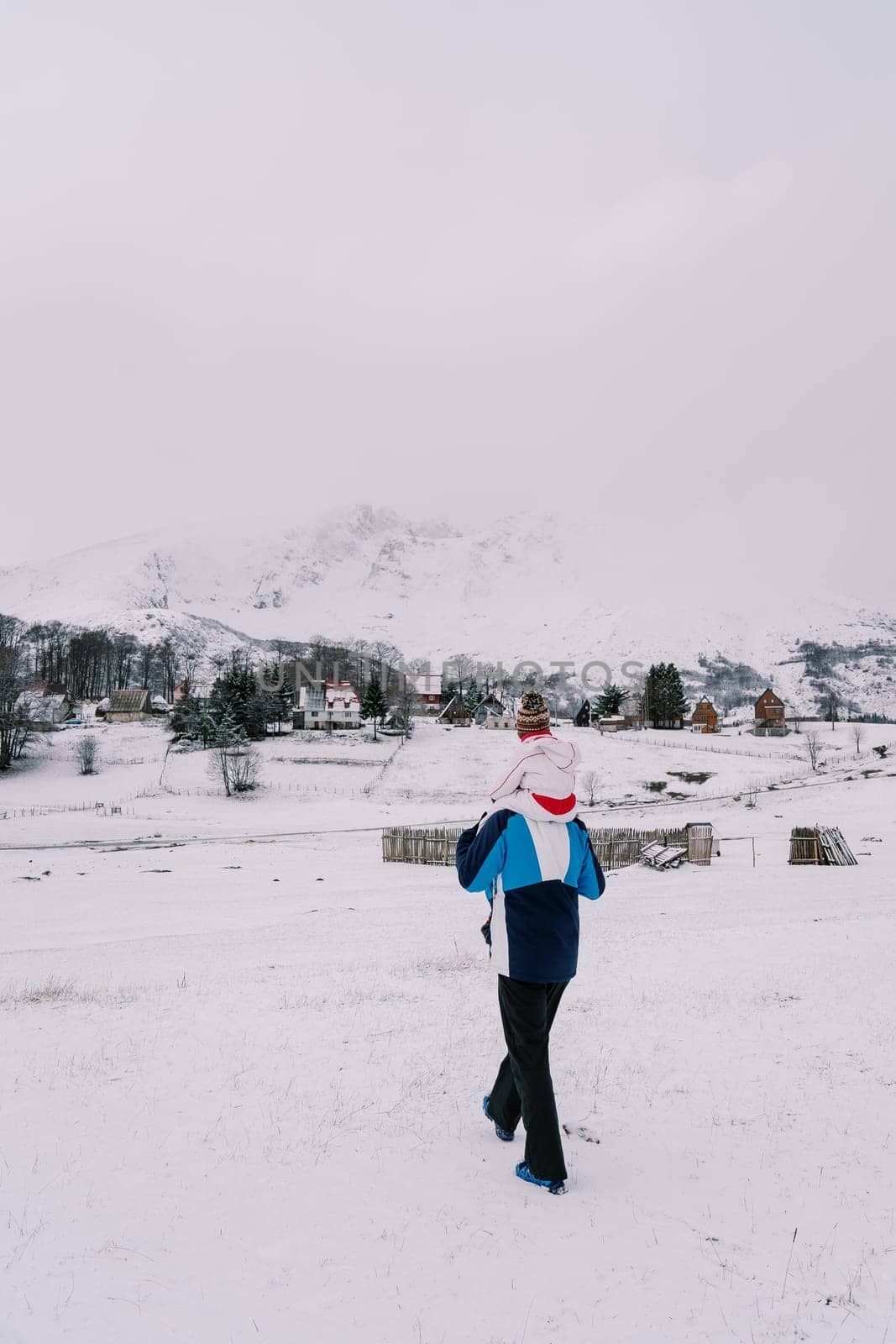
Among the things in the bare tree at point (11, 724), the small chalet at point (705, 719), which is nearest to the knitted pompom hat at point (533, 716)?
the bare tree at point (11, 724)

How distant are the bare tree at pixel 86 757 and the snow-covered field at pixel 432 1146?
190 feet

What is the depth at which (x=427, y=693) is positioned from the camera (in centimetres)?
12862

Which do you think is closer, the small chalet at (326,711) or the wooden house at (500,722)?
the small chalet at (326,711)

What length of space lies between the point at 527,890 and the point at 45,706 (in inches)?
4086

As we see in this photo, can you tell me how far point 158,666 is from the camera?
548 ft

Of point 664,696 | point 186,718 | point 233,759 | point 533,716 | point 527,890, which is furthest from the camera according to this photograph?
point 664,696

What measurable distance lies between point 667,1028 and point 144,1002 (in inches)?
255

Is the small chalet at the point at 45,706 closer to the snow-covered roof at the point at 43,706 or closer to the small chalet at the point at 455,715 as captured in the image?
the snow-covered roof at the point at 43,706

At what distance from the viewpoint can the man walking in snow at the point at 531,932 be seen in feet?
15.7

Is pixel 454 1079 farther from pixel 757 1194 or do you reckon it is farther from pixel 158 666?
pixel 158 666

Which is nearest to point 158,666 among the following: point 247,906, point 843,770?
point 843,770

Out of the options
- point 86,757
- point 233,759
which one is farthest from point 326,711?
point 86,757

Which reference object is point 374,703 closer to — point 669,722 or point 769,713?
point 669,722

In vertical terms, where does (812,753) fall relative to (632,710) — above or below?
below
